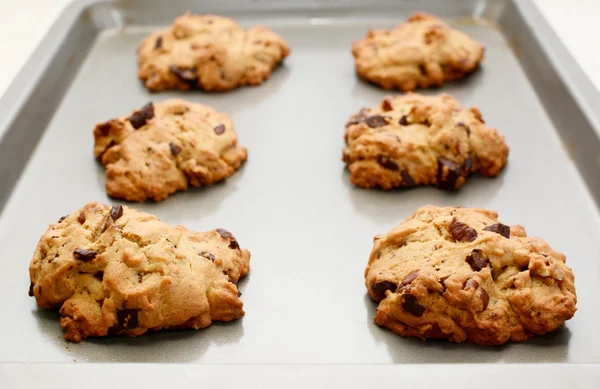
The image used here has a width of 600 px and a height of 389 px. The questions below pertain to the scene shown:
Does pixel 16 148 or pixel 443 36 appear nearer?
pixel 16 148

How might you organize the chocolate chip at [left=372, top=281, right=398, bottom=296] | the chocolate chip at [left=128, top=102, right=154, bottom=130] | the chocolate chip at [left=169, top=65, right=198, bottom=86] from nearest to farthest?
the chocolate chip at [left=372, top=281, right=398, bottom=296]
the chocolate chip at [left=128, top=102, right=154, bottom=130]
the chocolate chip at [left=169, top=65, right=198, bottom=86]

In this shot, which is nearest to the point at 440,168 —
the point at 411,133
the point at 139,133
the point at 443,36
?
the point at 411,133

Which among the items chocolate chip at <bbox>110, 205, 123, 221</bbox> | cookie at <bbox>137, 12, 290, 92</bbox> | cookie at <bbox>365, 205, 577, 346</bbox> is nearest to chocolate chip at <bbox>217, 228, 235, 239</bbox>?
chocolate chip at <bbox>110, 205, 123, 221</bbox>

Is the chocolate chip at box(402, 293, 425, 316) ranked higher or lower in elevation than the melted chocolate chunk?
lower

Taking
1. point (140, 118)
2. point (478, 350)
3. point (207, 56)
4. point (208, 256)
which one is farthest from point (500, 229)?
point (207, 56)

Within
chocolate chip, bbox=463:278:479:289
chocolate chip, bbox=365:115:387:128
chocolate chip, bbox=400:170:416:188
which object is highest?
chocolate chip, bbox=463:278:479:289

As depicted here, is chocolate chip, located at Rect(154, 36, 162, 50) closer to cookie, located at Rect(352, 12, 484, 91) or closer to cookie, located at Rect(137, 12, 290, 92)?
cookie, located at Rect(137, 12, 290, 92)

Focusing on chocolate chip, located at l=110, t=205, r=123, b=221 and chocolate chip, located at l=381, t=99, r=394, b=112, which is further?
chocolate chip, located at l=381, t=99, r=394, b=112

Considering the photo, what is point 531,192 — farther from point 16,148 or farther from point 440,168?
point 16,148
